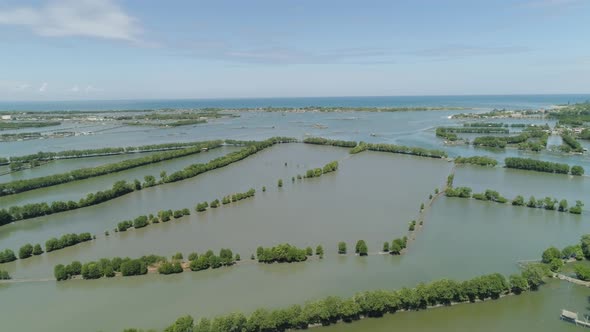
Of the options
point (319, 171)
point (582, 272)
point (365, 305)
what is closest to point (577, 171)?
point (582, 272)

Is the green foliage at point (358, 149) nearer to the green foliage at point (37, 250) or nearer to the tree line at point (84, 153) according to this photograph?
the tree line at point (84, 153)

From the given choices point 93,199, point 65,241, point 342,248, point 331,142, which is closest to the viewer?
point 342,248

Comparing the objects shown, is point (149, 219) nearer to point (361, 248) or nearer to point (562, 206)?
point (361, 248)

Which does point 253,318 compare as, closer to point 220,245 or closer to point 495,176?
point 220,245

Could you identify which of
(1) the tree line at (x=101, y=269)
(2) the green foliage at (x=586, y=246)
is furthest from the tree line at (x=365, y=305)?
(1) the tree line at (x=101, y=269)

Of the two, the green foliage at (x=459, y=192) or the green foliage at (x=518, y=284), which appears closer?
the green foliage at (x=518, y=284)

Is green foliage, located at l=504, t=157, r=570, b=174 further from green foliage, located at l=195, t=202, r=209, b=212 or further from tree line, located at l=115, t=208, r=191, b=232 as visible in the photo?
tree line, located at l=115, t=208, r=191, b=232
